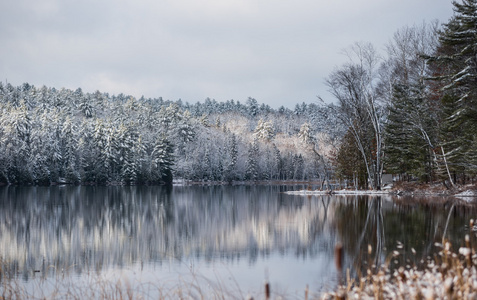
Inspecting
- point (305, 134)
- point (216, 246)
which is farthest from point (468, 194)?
point (305, 134)

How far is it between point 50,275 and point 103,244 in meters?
3.94

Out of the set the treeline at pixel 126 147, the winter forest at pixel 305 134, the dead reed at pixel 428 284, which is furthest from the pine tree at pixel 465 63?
the treeline at pixel 126 147

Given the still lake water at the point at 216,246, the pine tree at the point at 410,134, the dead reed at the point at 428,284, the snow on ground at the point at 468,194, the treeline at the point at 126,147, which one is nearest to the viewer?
the dead reed at the point at 428,284

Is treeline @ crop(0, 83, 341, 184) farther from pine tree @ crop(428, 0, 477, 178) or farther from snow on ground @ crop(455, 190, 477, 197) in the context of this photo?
pine tree @ crop(428, 0, 477, 178)

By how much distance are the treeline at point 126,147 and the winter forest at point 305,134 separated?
0.21 m

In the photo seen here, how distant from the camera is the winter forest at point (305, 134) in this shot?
2589cm

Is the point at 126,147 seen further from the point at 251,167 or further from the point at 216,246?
the point at 216,246

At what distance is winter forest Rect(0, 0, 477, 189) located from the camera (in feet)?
84.9

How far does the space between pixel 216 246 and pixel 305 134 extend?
102110mm

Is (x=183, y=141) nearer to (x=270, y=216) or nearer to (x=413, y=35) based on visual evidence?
(x=413, y=35)

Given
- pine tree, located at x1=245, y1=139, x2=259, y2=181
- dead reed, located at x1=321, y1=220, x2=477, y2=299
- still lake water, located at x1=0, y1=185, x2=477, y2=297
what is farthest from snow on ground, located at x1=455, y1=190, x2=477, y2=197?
pine tree, located at x1=245, y1=139, x2=259, y2=181

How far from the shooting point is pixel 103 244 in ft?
45.4

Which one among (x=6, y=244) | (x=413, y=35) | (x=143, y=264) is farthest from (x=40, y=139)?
(x=143, y=264)

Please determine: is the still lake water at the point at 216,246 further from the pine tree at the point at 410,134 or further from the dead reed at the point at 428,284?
the pine tree at the point at 410,134
